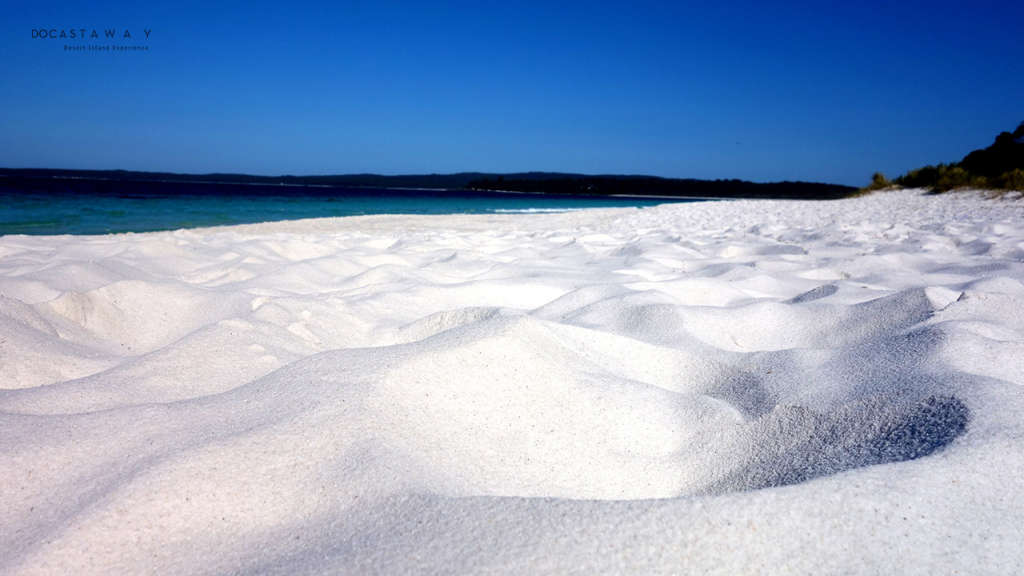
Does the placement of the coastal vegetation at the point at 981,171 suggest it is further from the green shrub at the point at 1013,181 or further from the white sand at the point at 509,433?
the white sand at the point at 509,433

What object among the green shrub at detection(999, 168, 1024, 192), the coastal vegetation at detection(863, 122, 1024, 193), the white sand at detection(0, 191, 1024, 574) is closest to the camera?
the white sand at detection(0, 191, 1024, 574)

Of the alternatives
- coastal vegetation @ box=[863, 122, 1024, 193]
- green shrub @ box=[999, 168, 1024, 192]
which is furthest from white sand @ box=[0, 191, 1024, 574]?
coastal vegetation @ box=[863, 122, 1024, 193]

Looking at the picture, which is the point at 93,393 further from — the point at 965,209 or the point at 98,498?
the point at 965,209

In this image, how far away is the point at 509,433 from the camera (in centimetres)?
104

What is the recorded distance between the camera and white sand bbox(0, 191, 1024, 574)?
0.68m

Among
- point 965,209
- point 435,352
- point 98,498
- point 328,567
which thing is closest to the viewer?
point 328,567

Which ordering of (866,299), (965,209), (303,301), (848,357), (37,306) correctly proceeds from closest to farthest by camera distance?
1. (848,357)
2. (37,306)
3. (303,301)
4. (866,299)
5. (965,209)

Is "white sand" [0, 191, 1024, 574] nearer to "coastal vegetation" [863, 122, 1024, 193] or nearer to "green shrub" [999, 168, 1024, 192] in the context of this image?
"green shrub" [999, 168, 1024, 192]

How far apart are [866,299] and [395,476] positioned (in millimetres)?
1784

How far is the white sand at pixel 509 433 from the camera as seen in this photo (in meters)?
0.68

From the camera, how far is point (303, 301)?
183cm

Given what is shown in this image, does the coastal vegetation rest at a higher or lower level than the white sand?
higher

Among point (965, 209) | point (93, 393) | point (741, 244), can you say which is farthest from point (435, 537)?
point (965, 209)

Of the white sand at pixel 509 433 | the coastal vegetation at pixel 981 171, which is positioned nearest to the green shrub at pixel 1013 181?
the coastal vegetation at pixel 981 171
